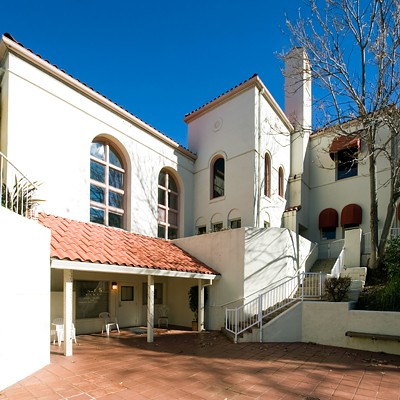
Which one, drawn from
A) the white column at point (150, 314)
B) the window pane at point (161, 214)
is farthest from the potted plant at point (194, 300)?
the window pane at point (161, 214)

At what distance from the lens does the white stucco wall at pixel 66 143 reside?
951 cm

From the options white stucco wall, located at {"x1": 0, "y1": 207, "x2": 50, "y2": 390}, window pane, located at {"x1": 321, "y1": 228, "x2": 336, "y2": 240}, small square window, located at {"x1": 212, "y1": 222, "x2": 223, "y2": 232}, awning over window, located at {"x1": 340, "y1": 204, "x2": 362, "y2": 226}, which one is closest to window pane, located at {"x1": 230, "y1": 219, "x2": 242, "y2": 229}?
small square window, located at {"x1": 212, "y1": 222, "x2": 223, "y2": 232}

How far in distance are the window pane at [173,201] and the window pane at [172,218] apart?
317 mm

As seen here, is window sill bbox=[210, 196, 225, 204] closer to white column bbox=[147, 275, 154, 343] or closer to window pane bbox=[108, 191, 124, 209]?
window pane bbox=[108, 191, 124, 209]

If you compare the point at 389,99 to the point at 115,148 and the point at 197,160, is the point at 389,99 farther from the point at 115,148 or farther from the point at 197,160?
the point at 115,148

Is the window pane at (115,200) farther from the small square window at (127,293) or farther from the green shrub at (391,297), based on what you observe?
the green shrub at (391,297)

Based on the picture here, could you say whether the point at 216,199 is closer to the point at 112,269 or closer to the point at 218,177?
the point at 218,177

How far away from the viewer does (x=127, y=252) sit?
10234 mm

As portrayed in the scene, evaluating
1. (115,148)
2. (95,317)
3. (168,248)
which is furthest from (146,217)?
(95,317)

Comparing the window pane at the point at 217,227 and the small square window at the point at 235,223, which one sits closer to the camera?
the small square window at the point at 235,223

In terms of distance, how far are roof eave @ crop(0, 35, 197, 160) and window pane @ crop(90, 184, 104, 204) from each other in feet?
11.0

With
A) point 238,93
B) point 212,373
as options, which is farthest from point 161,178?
point 212,373

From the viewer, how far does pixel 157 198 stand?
14672mm

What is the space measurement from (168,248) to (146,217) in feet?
6.10
